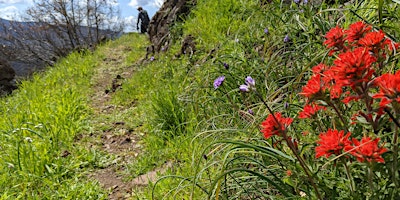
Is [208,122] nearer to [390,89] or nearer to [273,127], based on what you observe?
[273,127]

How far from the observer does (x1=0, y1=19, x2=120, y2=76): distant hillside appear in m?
17.0

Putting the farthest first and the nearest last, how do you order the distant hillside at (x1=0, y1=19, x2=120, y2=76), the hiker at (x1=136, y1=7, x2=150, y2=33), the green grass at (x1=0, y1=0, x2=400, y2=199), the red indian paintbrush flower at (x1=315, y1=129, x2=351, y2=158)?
the distant hillside at (x1=0, y1=19, x2=120, y2=76) → the hiker at (x1=136, y1=7, x2=150, y2=33) → the green grass at (x1=0, y1=0, x2=400, y2=199) → the red indian paintbrush flower at (x1=315, y1=129, x2=351, y2=158)

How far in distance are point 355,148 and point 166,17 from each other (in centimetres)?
707

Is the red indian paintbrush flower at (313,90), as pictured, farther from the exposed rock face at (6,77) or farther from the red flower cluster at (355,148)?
the exposed rock face at (6,77)

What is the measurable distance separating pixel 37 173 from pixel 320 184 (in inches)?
88.1

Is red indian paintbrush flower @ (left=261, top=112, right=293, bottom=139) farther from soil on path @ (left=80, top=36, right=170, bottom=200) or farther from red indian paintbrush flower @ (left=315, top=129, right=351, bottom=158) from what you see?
soil on path @ (left=80, top=36, right=170, bottom=200)

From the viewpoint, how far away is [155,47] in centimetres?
701

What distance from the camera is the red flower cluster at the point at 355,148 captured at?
2.44 feet

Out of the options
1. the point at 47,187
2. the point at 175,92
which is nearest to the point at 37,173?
the point at 47,187

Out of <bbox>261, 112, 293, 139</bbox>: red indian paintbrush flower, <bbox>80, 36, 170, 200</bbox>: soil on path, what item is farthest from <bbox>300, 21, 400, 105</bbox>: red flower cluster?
<bbox>80, 36, 170, 200</bbox>: soil on path

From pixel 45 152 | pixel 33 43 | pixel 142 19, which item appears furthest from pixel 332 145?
pixel 33 43

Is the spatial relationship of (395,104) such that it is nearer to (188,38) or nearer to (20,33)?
(188,38)

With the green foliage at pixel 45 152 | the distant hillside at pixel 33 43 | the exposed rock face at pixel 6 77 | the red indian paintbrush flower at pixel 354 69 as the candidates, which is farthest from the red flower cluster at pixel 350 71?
the distant hillside at pixel 33 43

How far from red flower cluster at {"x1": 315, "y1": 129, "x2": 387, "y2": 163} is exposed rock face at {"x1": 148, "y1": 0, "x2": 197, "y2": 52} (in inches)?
202
